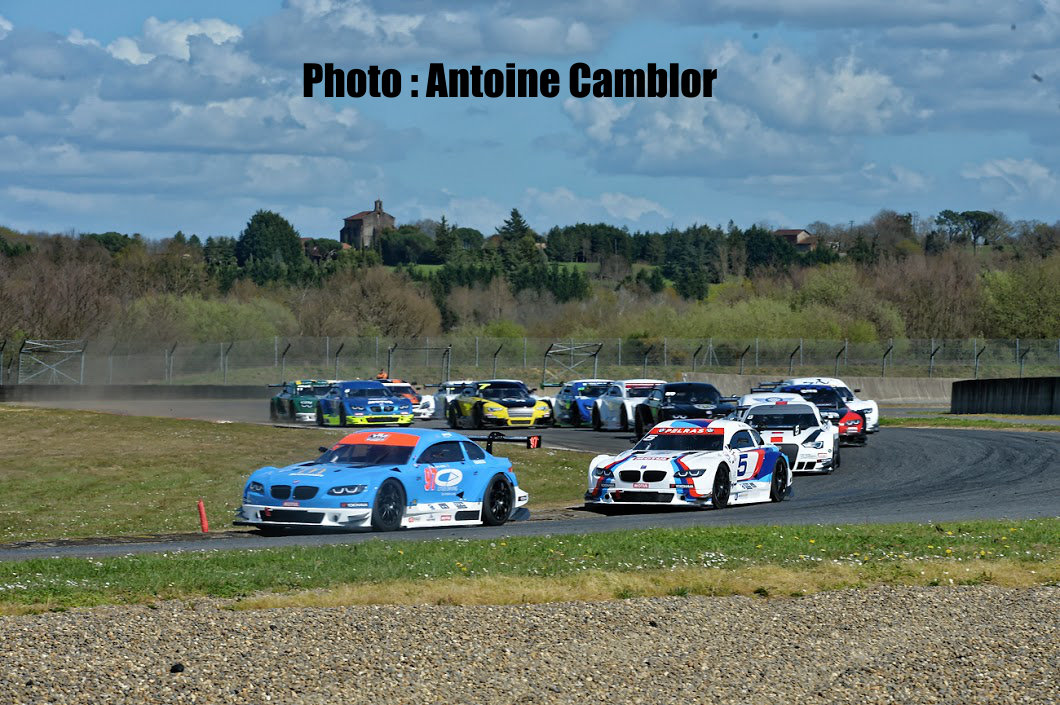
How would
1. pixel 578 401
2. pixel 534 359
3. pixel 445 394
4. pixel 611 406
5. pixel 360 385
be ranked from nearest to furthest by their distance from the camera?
pixel 611 406 < pixel 360 385 < pixel 578 401 < pixel 445 394 < pixel 534 359

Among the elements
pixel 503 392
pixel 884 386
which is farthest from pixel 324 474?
pixel 884 386

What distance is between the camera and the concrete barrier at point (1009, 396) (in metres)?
44.1

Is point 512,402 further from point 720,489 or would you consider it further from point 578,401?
point 720,489

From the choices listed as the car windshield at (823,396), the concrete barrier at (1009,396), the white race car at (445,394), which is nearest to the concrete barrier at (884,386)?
the concrete barrier at (1009,396)

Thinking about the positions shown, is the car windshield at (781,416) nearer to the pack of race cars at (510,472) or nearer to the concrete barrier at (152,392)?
the pack of race cars at (510,472)

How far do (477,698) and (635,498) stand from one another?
41.6ft

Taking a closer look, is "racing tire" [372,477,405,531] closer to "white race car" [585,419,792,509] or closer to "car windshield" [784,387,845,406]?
"white race car" [585,419,792,509]

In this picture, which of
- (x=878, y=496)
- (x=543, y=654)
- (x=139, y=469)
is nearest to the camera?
(x=543, y=654)

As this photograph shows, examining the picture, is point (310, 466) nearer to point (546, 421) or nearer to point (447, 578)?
point (447, 578)

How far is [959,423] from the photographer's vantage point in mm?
40625

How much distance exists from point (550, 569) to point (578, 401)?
26.6 metres

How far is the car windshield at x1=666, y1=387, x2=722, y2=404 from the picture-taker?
32.5 metres

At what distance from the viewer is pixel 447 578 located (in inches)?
487

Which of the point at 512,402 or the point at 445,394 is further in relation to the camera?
the point at 445,394
